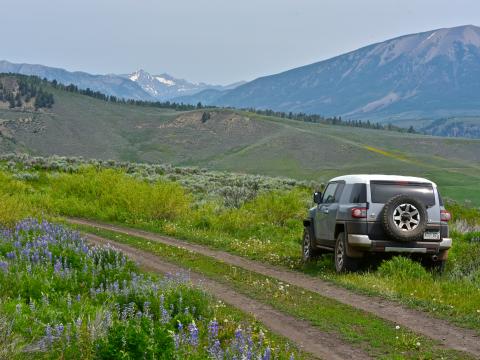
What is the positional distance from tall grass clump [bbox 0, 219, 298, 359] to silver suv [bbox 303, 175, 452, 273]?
15.2 feet

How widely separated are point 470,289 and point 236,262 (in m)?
5.43

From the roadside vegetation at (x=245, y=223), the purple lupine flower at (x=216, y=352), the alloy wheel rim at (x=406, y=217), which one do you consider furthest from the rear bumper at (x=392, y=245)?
the purple lupine flower at (x=216, y=352)

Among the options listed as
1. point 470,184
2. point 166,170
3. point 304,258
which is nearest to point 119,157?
point 470,184

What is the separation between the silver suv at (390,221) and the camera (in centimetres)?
1263

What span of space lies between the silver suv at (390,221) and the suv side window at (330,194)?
2.99ft

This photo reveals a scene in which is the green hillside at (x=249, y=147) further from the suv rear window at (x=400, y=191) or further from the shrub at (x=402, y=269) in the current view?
the shrub at (x=402, y=269)

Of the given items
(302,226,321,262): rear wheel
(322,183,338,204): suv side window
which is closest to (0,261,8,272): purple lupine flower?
(322,183,338,204): suv side window

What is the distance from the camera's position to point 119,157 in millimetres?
165875

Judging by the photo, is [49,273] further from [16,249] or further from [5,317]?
[5,317]

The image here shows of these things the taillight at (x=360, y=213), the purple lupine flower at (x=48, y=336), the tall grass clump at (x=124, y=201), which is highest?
the taillight at (x=360, y=213)

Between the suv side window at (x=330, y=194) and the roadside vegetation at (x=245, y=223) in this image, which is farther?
the suv side window at (x=330, y=194)

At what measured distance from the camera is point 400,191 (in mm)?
13094

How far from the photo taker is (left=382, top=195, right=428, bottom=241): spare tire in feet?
41.3

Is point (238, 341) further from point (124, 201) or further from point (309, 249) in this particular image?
point (124, 201)
